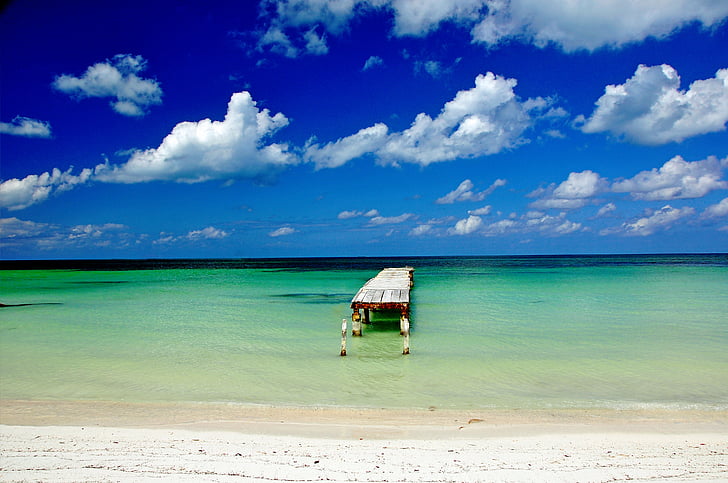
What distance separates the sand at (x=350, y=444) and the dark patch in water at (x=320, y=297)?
17939 mm

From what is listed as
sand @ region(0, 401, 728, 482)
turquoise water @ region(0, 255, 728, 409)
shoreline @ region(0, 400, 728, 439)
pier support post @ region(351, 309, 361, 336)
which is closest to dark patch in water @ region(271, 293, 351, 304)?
turquoise water @ region(0, 255, 728, 409)

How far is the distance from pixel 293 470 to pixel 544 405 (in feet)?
16.6

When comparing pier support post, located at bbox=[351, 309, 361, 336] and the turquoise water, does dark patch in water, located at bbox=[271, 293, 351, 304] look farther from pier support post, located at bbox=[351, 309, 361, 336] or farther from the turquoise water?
pier support post, located at bbox=[351, 309, 361, 336]

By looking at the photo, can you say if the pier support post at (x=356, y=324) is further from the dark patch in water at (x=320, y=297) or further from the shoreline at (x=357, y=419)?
the dark patch in water at (x=320, y=297)

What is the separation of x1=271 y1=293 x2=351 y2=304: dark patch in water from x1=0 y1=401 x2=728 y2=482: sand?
17.9 m

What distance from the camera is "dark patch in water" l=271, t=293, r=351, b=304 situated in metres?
26.5

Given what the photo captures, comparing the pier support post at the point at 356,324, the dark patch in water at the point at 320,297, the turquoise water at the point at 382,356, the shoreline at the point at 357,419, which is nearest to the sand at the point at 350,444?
the shoreline at the point at 357,419

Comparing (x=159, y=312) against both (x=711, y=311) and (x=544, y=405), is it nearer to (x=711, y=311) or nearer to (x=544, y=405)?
(x=544, y=405)

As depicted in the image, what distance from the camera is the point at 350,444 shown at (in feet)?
20.7

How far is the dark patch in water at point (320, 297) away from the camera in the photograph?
2648 centimetres

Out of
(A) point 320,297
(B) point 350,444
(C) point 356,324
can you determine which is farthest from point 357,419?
(A) point 320,297

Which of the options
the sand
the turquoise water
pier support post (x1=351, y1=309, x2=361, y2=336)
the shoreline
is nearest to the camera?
the sand

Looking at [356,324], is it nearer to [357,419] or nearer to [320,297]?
[357,419]

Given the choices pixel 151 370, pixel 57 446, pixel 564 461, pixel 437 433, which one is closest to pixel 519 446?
pixel 564 461
